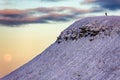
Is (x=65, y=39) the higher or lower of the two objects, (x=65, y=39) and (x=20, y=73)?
the higher

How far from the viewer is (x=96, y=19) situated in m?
94.9

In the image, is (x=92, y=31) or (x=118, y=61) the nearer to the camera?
(x=118, y=61)

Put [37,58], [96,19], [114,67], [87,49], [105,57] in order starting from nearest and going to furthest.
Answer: [114,67]
[105,57]
[87,49]
[96,19]
[37,58]

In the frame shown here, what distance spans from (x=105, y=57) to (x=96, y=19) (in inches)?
676

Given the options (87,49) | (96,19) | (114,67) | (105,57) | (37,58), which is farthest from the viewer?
(37,58)

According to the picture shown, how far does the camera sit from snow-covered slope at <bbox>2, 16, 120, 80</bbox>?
77.5m

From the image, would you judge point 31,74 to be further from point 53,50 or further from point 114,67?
point 114,67

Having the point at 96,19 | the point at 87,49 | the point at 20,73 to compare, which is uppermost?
the point at 96,19

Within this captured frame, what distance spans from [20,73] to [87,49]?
2074 centimetres

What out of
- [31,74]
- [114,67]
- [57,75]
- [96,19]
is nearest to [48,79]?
[57,75]

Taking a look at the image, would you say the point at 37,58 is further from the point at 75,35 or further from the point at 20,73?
the point at 75,35

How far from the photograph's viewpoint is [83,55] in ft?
283

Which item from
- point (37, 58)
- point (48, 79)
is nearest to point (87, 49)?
point (48, 79)

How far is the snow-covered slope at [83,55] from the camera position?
7750 centimetres
